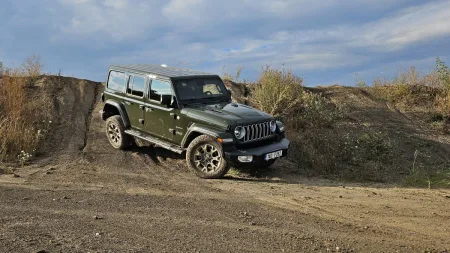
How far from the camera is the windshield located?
30.1ft

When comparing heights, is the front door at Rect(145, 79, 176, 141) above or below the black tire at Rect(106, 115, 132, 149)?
above

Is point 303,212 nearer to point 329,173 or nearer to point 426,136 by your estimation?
point 329,173

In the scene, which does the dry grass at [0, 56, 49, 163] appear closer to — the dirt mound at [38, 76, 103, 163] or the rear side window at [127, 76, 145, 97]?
the dirt mound at [38, 76, 103, 163]

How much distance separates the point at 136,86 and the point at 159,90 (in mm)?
868

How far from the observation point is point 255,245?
510 centimetres

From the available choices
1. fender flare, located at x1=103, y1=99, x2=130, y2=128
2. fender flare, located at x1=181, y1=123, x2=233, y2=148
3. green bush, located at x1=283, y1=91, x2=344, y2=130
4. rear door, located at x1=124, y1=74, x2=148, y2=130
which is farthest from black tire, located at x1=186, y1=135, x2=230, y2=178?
green bush, located at x1=283, y1=91, x2=344, y2=130

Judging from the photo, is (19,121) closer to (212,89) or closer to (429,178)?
(212,89)

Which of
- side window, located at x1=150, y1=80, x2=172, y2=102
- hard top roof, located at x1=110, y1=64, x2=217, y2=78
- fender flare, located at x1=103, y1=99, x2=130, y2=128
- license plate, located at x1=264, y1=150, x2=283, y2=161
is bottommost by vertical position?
license plate, located at x1=264, y1=150, x2=283, y2=161

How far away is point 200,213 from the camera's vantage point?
6.30 meters

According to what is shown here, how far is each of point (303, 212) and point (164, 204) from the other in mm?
2153

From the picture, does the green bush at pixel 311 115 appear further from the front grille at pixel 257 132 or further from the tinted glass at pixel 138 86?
the tinted glass at pixel 138 86

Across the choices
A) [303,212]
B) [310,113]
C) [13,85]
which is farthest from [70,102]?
[303,212]

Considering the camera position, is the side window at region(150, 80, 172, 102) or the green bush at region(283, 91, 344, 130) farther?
the green bush at region(283, 91, 344, 130)

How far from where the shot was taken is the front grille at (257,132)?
838 centimetres
